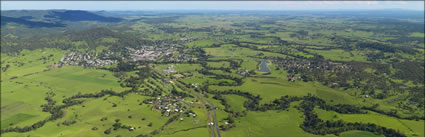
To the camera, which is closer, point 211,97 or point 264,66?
point 211,97

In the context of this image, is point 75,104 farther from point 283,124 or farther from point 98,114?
point 283,124

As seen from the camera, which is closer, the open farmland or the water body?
the open farmland

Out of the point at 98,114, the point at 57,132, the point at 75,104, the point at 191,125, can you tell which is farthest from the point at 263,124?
the point at 75,104

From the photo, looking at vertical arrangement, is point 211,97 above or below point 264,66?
below

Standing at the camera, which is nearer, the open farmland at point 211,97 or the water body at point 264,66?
the open farmland at point 211,97

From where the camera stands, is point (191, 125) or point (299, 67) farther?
point (299, 67)

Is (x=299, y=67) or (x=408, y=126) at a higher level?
(x=299, y=67)

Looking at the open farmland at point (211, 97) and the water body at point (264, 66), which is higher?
the water body at point (264, 66)

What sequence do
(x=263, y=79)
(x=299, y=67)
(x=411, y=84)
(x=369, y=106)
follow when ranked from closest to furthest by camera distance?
(x=369, y=106)
(x=411, y=84)
(x=263, y=79)
(x=299, y=67)

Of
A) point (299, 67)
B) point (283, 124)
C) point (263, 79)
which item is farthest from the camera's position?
point (299, 67)

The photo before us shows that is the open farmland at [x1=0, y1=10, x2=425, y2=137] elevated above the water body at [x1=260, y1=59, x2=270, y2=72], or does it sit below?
below
